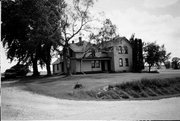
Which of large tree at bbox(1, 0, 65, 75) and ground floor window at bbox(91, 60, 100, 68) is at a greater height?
large tree at bbox(1, 0, 65, 75)

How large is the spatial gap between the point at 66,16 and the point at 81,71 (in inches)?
472

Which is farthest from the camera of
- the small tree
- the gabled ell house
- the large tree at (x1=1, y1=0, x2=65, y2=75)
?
the small tree

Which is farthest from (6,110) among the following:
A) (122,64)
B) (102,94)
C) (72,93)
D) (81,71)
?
(122,64)

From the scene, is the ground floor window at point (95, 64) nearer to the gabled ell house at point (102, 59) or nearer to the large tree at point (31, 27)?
the gabled ell house at point (102, 59)

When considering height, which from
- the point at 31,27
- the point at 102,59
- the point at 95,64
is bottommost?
the point at 95,64

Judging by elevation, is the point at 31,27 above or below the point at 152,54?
above

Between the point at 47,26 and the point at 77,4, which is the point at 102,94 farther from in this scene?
the point at 77,4

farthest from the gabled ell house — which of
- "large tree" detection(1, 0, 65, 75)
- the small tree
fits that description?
"large tree" detection(1, 0, 65, 75)

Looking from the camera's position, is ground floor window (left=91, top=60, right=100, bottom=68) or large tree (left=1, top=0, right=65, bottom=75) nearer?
large tree (left=1, top=0, right=65, bottom=75)

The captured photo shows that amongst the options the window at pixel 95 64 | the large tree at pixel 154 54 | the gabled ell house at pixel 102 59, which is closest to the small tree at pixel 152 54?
the large tree at pixel 154 54

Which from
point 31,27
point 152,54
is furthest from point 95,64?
point 31,27

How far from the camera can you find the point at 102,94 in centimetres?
1661

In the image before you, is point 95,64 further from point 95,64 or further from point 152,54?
point 152,54

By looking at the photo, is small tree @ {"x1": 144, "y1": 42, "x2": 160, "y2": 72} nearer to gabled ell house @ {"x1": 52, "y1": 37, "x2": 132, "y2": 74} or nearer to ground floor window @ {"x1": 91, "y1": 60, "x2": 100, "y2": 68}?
gabled ell house @ {"x1": 52, "y1": 37, "x2": 132, "y2": 74}
